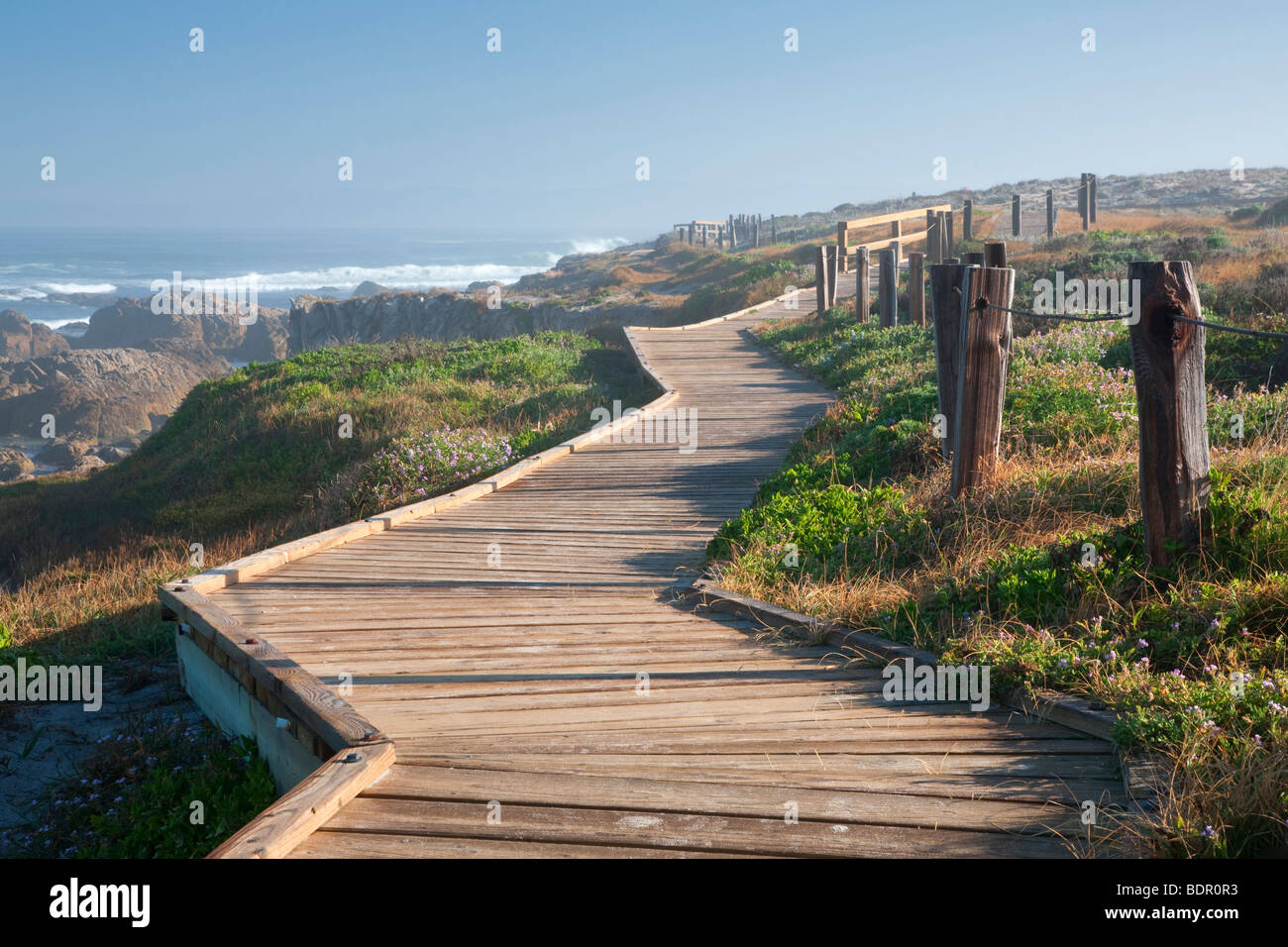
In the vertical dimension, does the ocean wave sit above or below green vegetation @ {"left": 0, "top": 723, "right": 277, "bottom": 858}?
above

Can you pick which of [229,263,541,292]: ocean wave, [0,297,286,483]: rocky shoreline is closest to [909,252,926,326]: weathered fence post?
[0,297,286,483]: rocky shoreline

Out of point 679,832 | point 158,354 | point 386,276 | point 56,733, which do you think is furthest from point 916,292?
point 386,276

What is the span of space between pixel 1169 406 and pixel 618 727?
284 cm

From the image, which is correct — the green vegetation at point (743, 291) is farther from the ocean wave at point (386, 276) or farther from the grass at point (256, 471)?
the ocean wave at point (386, 276)

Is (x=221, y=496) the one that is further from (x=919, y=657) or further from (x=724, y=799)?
(x=724, y=799)

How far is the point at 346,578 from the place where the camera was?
6.86m

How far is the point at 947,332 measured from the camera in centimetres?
755

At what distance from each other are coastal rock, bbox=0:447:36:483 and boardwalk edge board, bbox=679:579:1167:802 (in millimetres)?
29303

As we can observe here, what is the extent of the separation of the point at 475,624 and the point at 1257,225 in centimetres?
3722

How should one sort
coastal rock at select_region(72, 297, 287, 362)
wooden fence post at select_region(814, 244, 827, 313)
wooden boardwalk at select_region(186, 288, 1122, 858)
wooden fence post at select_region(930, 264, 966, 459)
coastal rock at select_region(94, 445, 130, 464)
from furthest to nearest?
1. coastal rock at select_region(72, 297, 287, 362)
2. coastal rock at select_region(94, 445, 130, 464)
3. wooden fence post at select_region(814, 244, 827, 313)
4. wooden fence post at select_region(930, 264, 966, 459)
5. wooden boardwalk at select_region(186, 288, 1122, 858)

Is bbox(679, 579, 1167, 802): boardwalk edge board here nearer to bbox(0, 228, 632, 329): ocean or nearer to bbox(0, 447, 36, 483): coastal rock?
bbox(0, 447, 36, 483): coastal rock

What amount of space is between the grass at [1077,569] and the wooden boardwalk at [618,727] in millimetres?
346

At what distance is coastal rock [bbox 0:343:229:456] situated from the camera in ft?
121
